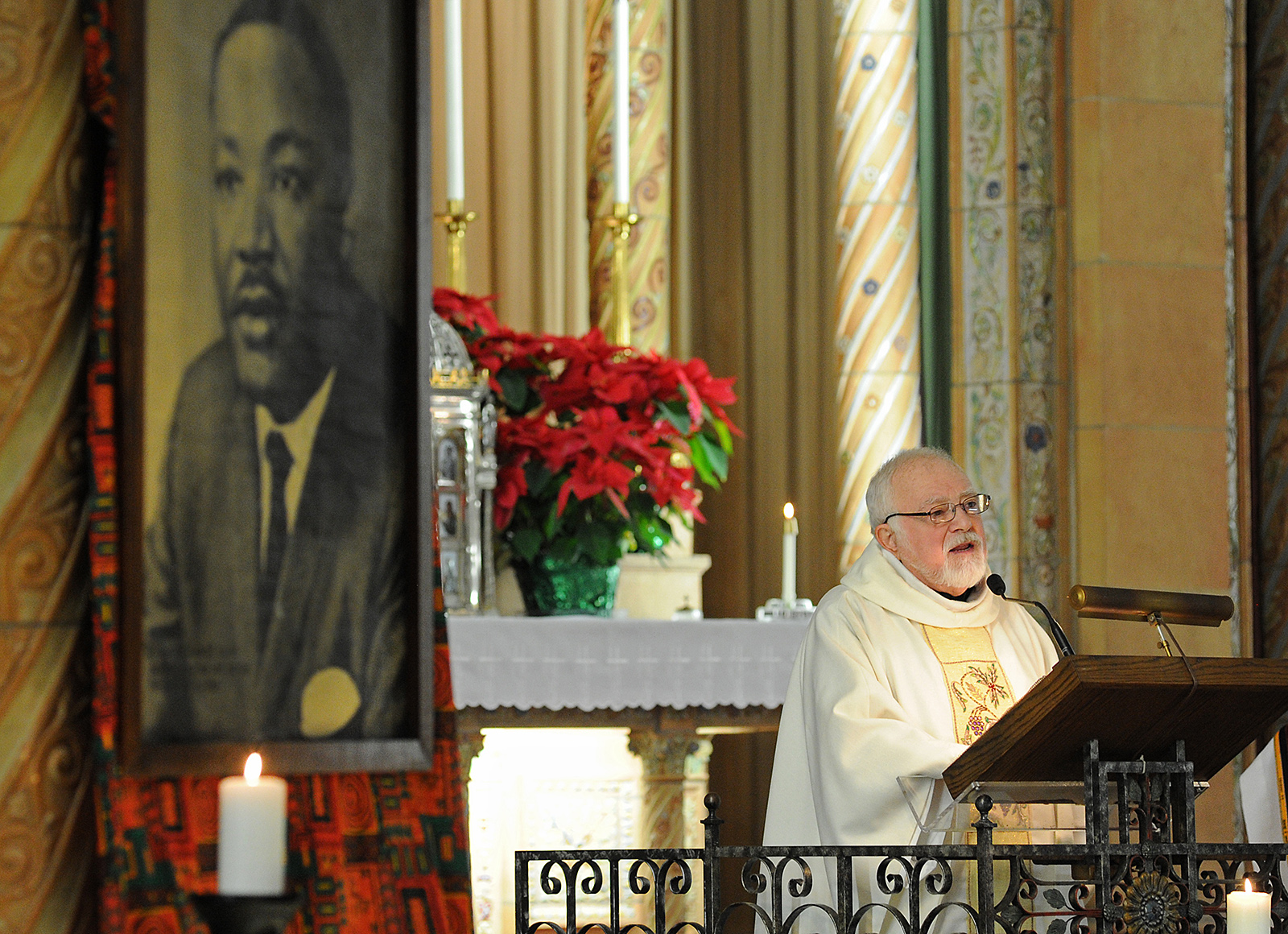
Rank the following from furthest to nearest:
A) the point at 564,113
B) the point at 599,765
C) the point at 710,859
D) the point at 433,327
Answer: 1. the point at 564,113
2. the point at 599,765
3. the point at 433,327
4. the point at 710,859

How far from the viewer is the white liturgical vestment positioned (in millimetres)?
4086

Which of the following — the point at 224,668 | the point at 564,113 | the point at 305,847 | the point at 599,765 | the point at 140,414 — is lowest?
the point at 599,765

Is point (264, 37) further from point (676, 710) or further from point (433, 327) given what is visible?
point (676, 710)

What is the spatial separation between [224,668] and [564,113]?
509 cm

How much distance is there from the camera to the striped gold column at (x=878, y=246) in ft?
23.4

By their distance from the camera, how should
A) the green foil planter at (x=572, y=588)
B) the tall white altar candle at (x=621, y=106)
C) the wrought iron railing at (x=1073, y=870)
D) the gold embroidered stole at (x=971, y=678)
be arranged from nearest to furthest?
the wrought iron railing at (x=1073, y=870) → the gold embroidered stole at (x=971, y=678) → the green foil planter at (x=572, y=588) → the tall white altar candle at (x=621, y=106)

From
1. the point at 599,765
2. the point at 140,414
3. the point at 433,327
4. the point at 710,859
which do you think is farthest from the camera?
the point at 599,765

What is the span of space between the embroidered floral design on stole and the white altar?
62 centimetres

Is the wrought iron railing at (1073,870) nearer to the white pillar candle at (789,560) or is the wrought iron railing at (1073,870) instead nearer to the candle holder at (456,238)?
the white pillar candle at (789,560)

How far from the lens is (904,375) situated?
23.5 ft

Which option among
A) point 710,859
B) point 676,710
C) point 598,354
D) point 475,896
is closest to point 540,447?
point 598,354

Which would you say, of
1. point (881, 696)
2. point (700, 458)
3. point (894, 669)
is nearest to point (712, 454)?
point (700, 458)

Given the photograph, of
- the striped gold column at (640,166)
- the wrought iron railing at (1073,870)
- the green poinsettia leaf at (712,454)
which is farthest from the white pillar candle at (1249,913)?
the striped gold column at (640,166)

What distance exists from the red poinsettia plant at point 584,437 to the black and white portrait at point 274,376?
268cm
